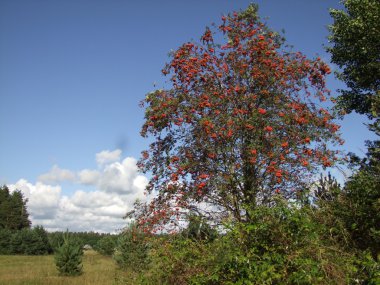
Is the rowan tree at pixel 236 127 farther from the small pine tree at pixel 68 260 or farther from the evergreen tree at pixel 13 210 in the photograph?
the evergreen tree at pixel 13 210

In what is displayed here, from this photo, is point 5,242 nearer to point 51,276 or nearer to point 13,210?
point 13,210

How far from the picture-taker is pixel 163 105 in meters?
11.9

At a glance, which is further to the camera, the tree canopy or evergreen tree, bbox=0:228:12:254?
evergreen tree, bbox=0:228:12:254

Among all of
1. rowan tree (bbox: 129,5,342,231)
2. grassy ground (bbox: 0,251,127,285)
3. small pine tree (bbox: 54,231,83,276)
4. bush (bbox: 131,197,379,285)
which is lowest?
grassy ground (bbox: 0,251,127,285)

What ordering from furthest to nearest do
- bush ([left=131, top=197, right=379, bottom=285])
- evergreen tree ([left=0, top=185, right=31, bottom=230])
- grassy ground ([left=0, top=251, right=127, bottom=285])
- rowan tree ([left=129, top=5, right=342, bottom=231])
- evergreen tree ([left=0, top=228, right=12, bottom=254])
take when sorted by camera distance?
evergreen tree ([left=0, top=185, right=31, bottom=230]) → evergreen tree ([left=0, top=228, right=12, bottom=254]) → grassy ground ([left=0, top=251, right=127, bottom=285]) → rowan tree ([left=129, top=5, right=342, bottom=231]) → bush ([left=131, top=197, right=379, bottom=285])

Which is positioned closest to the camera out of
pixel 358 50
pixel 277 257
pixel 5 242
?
pixel 277 257

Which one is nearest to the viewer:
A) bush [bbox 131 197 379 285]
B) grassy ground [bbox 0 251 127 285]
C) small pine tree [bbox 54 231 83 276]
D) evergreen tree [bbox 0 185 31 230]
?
bush [bbox 131 197 379 285]

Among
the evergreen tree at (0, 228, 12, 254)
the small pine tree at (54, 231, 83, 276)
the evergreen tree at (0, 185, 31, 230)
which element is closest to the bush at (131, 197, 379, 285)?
the small pine tree at (54, 231, 83, 276)

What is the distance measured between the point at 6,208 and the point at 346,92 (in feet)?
238

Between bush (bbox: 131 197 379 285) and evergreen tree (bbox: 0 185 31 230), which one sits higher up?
evergreen tree (bbox: 0 185 31 230)

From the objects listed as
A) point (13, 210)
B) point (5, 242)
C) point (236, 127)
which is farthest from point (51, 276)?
point (13, 210)

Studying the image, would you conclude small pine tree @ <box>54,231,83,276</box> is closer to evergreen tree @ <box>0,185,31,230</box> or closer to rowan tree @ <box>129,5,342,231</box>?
rowan tree @ <box>129,5,342,231</box>

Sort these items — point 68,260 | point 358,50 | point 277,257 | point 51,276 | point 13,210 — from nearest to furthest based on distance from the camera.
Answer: point 277,257 < point 358,50 < point 51,276 < point 68,260 < point 13,210

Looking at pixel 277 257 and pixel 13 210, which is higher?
pixel 13 210
